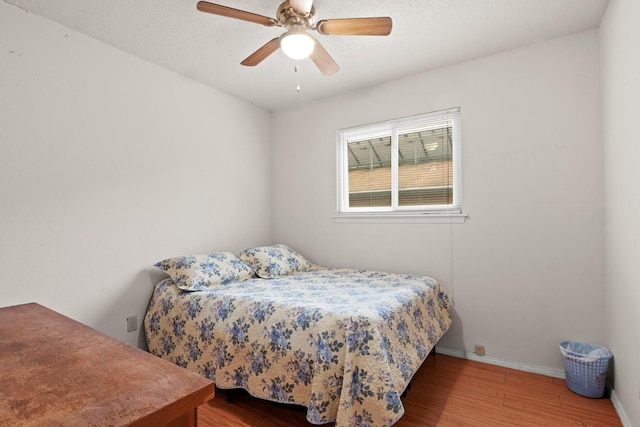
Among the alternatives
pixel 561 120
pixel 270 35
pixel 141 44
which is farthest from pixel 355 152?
pixel 141 44

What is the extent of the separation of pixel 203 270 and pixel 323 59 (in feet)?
5.77

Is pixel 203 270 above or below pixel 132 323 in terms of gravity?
above

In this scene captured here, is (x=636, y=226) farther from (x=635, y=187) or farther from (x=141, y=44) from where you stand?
(x=141, y=44)

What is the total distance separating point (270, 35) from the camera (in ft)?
7.43

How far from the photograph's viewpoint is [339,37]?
2.28m

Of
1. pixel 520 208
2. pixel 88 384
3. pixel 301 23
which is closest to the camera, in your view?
pixel 88 384

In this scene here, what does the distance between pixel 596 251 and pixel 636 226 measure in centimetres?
77

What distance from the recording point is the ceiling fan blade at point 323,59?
1.98 metres

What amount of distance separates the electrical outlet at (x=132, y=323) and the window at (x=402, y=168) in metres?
1.98

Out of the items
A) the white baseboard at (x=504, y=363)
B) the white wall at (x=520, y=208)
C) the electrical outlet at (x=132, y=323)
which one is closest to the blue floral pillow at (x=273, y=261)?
the white wall at (x=520, y=208)

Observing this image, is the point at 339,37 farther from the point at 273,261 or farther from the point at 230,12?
the point at 273,261

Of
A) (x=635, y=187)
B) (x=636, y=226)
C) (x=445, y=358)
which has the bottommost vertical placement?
(x=445, y=358)

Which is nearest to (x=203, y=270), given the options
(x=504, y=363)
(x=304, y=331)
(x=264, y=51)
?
(x=304, y=331)

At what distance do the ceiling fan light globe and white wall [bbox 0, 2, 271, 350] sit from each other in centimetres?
142
